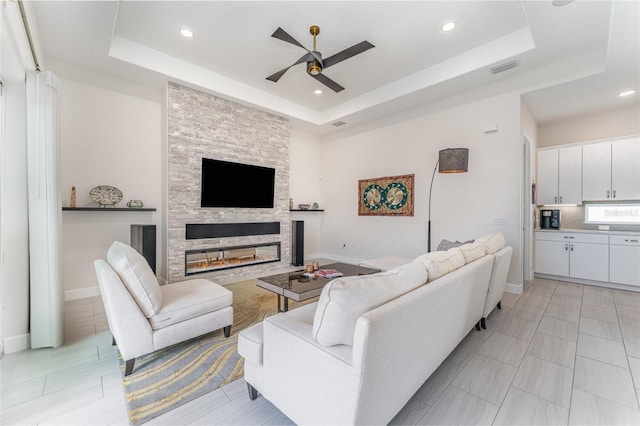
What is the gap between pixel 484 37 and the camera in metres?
3.38

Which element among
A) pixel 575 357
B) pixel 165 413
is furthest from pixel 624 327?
pixel 165 413

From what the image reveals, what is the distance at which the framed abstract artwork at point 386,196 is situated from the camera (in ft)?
17.2

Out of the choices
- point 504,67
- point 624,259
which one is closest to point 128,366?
point 504,67

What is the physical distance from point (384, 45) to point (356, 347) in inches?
148

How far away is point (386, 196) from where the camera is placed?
18.3 feet

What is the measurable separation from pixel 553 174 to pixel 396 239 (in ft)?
9.73

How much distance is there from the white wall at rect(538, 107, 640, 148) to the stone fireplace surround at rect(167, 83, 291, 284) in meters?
5.05

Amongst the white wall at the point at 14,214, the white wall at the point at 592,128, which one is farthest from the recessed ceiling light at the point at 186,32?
the white wall at the point at 592,128

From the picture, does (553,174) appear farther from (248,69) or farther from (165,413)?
(165,413)

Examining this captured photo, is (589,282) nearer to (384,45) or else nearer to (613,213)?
(613,213)

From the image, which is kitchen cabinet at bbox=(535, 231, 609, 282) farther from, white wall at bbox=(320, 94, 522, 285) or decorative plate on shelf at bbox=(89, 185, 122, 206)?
decorative plate on shelf at bbox=(89, 185, 122, 206)

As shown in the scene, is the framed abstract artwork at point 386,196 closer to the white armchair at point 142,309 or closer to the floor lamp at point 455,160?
the floor lamp at point 455,160

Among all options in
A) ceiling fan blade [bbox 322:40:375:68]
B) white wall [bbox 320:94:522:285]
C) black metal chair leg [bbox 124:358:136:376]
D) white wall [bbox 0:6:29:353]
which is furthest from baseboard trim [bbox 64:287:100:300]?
white wall [bbox 320:94:522:285]

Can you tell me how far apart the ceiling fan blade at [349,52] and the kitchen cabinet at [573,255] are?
14.6 feet
